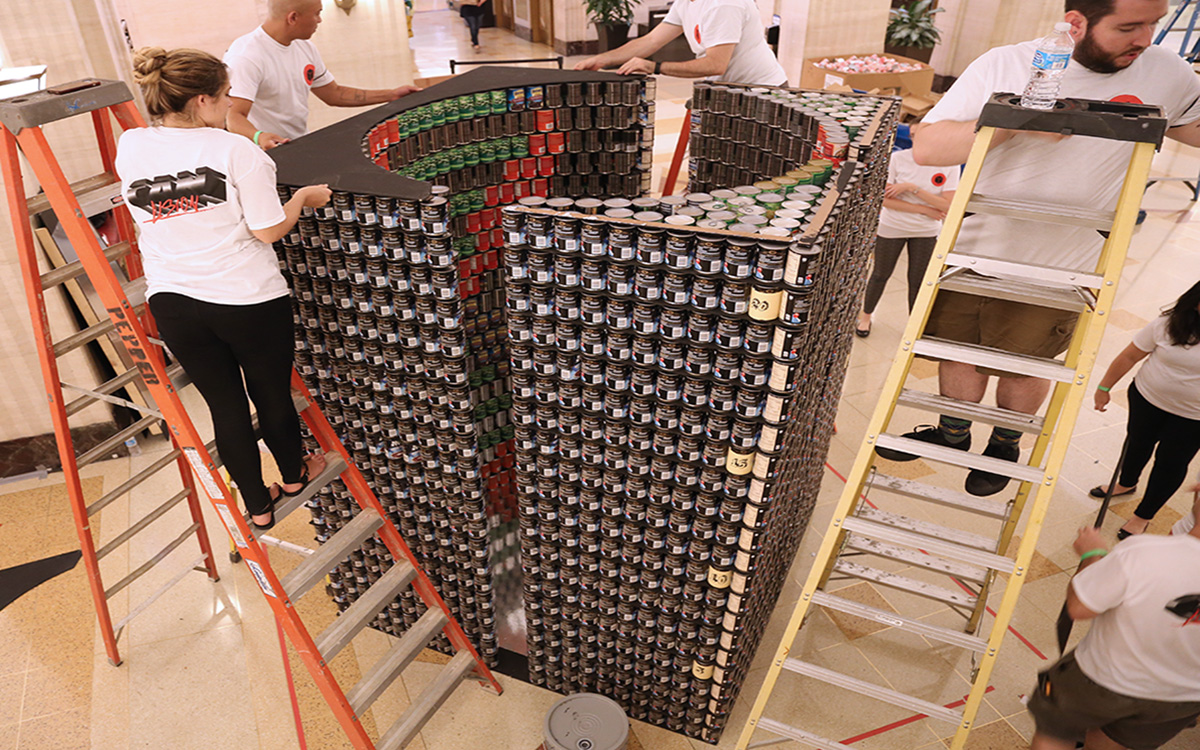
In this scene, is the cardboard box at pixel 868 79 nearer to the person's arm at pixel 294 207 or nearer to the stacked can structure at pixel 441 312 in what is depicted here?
the stacked can structure at pixel 441 312

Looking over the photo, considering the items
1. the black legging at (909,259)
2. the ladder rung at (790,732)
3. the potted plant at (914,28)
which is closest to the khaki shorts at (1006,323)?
the ladder rung at (790,732)

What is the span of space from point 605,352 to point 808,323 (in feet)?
2.16

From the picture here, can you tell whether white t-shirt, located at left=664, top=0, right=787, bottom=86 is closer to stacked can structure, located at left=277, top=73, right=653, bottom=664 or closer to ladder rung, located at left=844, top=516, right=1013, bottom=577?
stacked can structure, located at left=277, top=73, right=653, bottom=664

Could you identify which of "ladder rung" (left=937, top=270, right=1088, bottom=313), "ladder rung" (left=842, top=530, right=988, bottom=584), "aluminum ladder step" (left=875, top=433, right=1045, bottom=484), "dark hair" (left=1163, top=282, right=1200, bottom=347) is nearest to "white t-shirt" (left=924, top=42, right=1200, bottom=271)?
"ladder rung" (left=937, top=270, right=1088, bottom=313)

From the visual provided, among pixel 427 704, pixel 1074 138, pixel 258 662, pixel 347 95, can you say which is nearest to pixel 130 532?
pixel 258 662

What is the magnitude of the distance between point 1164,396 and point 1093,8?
1.91 m

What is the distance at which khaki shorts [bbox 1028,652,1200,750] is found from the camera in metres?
2.46

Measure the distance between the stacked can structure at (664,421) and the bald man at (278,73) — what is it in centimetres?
224

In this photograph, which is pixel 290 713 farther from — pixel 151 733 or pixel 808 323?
pixel 808 323

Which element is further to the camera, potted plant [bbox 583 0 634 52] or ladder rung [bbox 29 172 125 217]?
potted plant [bbox 583 0 634 52]

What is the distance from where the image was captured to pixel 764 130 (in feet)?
13.9

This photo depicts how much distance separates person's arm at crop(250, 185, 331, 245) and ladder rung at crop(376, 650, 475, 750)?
186cm

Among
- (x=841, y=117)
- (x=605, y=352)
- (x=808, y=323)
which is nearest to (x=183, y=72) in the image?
(x=605, y=352)

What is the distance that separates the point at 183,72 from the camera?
7.38 ft
